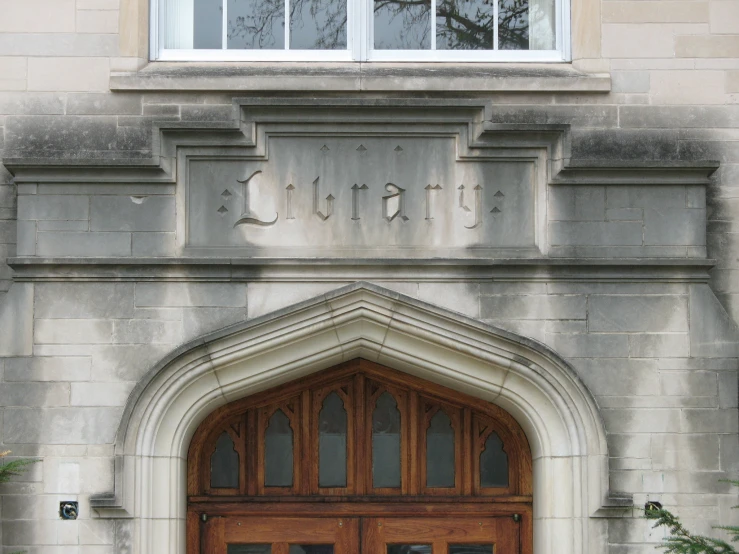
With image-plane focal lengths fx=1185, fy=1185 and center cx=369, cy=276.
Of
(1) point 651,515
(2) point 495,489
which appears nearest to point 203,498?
(2) point 495,489

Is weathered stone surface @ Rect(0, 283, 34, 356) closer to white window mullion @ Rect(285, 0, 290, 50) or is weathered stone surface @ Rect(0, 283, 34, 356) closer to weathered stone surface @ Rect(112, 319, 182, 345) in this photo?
weathered stone surface @ Rect(112, 319, 182, 345)

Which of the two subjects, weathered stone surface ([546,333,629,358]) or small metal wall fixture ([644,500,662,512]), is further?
weathered stone surface ([546,333,629,358])

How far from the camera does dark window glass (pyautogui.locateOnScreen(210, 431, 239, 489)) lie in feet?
25.8

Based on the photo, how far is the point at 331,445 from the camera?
7.90 meters

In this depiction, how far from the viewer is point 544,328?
7.37 meters

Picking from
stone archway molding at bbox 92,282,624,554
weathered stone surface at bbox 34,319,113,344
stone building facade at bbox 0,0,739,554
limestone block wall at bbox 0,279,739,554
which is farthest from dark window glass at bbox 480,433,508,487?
weathered stone surface at bbox 34,319,113,344

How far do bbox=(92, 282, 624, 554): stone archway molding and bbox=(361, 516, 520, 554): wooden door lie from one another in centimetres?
43

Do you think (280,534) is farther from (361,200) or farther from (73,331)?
(361,200)

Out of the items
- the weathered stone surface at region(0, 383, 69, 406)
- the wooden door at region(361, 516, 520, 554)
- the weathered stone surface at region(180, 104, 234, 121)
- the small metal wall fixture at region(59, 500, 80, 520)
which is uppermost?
the weathered stone surface at region(180, 104, 234, 121)

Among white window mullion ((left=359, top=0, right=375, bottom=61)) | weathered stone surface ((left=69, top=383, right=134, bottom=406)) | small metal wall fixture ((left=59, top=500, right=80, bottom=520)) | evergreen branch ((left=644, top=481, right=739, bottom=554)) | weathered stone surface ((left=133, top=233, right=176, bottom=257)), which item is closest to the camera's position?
evergreen branch ((left=644, top=481, right=739, bottom=554))

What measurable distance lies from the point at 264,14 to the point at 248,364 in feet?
7.78

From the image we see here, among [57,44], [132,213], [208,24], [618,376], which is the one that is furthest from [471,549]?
[57,44]

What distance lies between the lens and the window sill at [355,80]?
7551mm

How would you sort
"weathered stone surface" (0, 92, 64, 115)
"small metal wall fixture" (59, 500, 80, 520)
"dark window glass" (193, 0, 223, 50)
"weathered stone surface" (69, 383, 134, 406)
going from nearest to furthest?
"small metal wall fixture" (59, 500, 80, 520) → "weathered stone surface" (69, 383, 134, 406) → "weathered stone surface" (0, 92, 64, 115) → "dark window glass" (193, 0, 223, 50)
